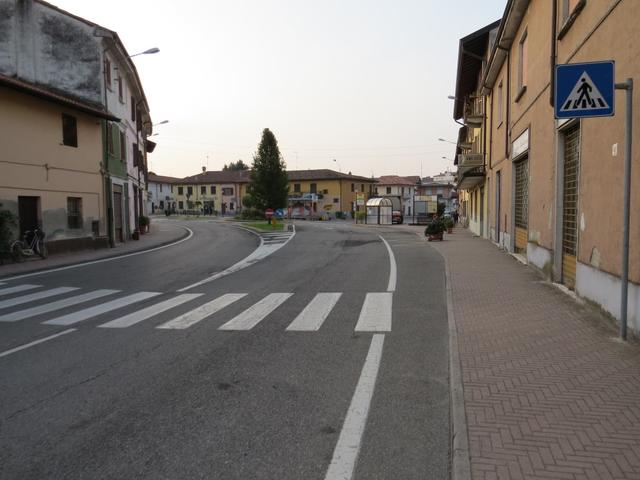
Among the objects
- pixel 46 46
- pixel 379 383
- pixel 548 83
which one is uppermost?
pixel 46 46

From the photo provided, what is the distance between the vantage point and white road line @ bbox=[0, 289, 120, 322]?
26.3 feet

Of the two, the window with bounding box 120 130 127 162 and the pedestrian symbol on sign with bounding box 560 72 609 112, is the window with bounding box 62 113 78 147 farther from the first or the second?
the pedestrian symbol on sign with bounding box 560 72 609 112

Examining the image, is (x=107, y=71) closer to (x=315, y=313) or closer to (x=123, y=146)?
(x=123, y=146)

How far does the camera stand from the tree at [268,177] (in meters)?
50.9

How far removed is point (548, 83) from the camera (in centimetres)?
1041

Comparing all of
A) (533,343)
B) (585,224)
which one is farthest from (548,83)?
(533,343)

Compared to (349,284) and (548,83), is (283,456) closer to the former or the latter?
(349,284)

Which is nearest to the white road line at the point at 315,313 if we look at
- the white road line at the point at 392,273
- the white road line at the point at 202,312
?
the white road line at the point at 392,273

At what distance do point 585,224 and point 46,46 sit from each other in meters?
20.6

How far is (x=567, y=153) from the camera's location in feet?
31.0

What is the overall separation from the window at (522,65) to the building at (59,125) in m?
14.5

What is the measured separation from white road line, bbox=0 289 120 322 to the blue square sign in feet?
26.9

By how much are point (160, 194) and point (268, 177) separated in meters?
45.9

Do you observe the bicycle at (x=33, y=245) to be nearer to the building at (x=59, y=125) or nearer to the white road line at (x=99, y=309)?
the building at (x=59, y=125)
